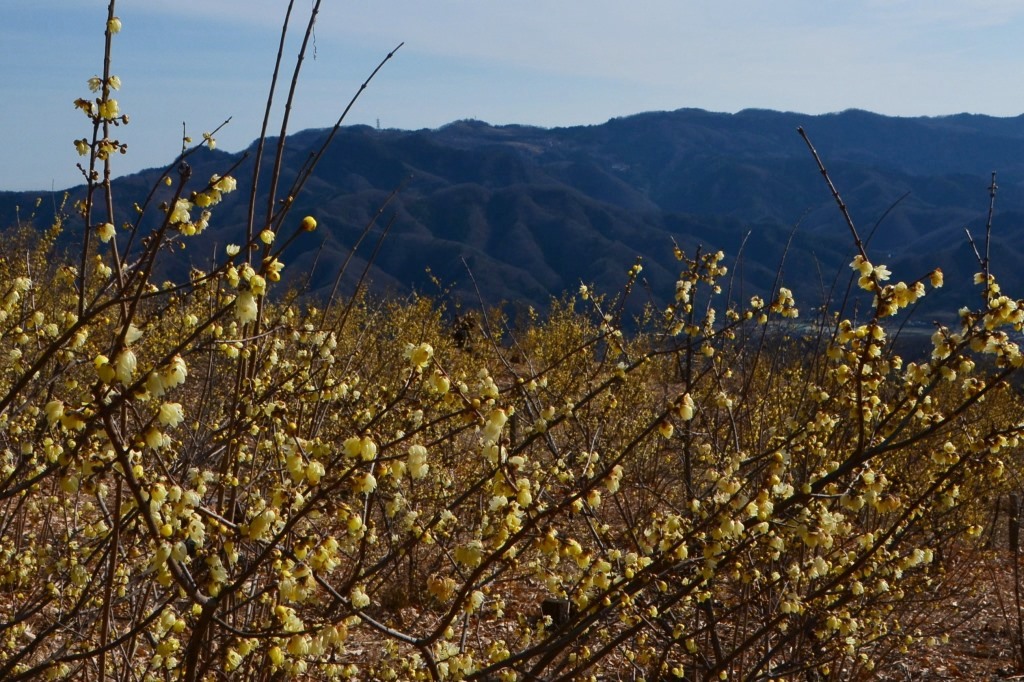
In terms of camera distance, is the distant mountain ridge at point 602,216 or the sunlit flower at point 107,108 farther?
the distant mountain ridge at point 602,216

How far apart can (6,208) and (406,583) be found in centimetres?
13394

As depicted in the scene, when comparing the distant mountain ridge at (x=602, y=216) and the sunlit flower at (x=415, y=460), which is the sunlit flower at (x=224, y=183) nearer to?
the sunlit flower at (x=415, y=460)

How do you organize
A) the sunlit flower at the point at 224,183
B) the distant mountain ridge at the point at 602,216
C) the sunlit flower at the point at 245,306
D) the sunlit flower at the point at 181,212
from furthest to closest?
1. the distant mountain ridge at the point at 602,216
2. the sunlit flower at the point at 224,183
3. the sunlit flower at the point at 181,212
4. the sunlit flower at the point at 245,306

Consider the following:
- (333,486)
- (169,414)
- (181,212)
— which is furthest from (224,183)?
(333,486)

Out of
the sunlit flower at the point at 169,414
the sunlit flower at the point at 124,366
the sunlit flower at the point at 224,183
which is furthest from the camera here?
the sunlit flower at the point at 224,183

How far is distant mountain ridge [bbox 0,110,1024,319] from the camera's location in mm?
107375

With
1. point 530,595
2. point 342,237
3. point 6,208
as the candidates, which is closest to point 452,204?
point 342,237

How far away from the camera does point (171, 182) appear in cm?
232

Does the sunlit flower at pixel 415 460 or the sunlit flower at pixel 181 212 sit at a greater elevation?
the sunlit flower at pixel 181 212

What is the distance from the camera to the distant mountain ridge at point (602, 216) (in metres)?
107

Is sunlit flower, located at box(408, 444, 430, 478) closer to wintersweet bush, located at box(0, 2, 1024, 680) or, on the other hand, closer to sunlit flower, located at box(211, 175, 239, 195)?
wintersweet bush, located at box(0, 2, 1024, 680)

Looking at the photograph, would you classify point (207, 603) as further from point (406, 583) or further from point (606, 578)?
point (406, 583)

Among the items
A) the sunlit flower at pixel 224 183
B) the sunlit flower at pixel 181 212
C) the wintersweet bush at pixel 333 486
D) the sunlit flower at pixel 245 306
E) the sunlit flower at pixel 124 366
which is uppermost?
the sunlit flower at pixel 224 183

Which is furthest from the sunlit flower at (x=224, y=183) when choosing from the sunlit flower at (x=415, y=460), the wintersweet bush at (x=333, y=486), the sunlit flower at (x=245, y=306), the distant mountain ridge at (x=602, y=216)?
the distant mountain ridge at (x=602, y=216)
